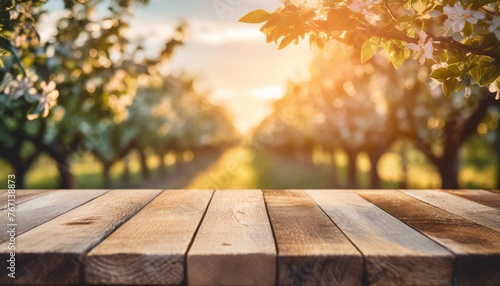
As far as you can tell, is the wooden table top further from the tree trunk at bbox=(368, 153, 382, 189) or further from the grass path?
the grass path

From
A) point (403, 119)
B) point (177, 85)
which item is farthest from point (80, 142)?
point (177, 85)

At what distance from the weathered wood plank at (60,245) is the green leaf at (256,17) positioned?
3.01 ft

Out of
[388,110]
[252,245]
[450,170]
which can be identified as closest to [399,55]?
[252,245]

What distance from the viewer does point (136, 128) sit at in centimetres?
2500

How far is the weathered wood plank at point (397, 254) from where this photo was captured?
1545 millimetres

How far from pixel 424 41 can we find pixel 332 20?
38 centimetres

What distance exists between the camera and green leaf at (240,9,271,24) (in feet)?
6.39

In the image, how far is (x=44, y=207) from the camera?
245 centimetres

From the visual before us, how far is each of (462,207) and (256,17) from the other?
139 centimetres

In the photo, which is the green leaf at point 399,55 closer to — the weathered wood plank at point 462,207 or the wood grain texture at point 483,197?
the weathered wood plank at point 462,207

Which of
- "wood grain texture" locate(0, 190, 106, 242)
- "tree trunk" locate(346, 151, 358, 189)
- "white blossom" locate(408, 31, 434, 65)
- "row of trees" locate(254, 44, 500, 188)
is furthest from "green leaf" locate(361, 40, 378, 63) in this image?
"tree trunk" locate(346, 151, 358, 189)

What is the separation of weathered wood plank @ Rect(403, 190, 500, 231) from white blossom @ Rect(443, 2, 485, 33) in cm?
79

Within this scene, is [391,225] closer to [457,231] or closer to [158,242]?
[457,231]

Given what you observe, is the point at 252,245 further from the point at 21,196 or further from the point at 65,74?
the point at 65,74
